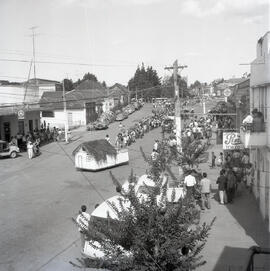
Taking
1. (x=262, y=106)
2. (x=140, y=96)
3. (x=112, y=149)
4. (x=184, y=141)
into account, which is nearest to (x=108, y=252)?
(x=262, y=106)

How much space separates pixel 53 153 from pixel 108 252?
984 inches

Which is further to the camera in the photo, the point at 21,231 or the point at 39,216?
the point at 39,216

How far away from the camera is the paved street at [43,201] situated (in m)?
11.9

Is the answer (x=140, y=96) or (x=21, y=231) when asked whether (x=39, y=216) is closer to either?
(x=21, y=231)

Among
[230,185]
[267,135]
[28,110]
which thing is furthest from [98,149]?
[28,110]

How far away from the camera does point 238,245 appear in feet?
39.2

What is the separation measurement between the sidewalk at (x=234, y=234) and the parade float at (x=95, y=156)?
756 centimetres

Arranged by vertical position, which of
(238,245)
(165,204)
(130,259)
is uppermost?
(165,204)

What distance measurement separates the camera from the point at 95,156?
2341cm

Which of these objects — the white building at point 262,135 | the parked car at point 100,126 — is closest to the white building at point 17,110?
the parked car at point 100,126

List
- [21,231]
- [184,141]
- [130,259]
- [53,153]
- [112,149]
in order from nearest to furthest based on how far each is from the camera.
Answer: [130,259] < [21,231] < [184,141] < [112,149] < [53,153]

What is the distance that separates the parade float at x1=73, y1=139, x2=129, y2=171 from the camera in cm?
2344

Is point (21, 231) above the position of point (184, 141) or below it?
below

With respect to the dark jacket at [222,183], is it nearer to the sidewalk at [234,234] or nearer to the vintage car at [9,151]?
the sidewalk at [234,234]
